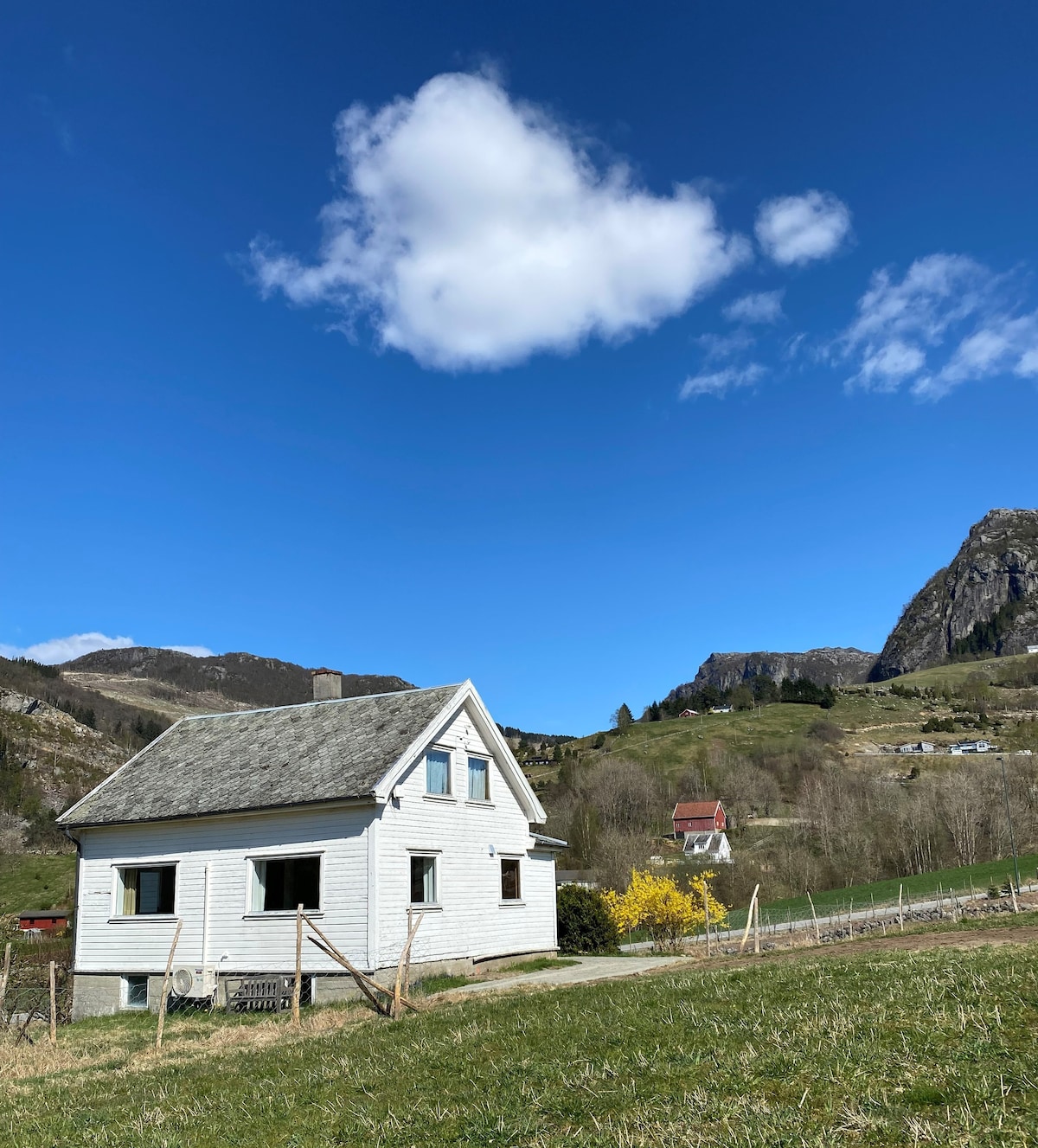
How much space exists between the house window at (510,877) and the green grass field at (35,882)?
38577mm

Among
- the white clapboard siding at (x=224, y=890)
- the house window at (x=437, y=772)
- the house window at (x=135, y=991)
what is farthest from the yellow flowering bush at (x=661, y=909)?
the house window at (x=135, y=991)

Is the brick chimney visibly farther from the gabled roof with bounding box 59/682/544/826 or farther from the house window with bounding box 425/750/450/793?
the house window with bounding box 425/750/450/793

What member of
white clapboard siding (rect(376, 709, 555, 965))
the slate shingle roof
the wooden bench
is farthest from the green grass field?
the wooden bench

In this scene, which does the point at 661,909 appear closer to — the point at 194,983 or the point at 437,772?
the point at 437,772

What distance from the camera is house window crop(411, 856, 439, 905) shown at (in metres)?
24.0

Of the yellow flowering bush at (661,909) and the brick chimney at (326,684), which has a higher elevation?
the brick chimney at (326,684)

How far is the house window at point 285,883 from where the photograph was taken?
23375mm

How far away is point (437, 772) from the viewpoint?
84.2 feet

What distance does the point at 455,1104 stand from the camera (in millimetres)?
8648

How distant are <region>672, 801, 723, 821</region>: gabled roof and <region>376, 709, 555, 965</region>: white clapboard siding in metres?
74.6

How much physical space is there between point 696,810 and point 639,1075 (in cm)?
9824

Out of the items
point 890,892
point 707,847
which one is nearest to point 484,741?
point 890,892

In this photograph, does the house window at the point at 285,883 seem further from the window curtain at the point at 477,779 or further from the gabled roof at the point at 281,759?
the window curtain at the point at 477,779

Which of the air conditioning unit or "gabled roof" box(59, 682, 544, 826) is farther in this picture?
"gabled roof" box(59, 682, 544, 826)
